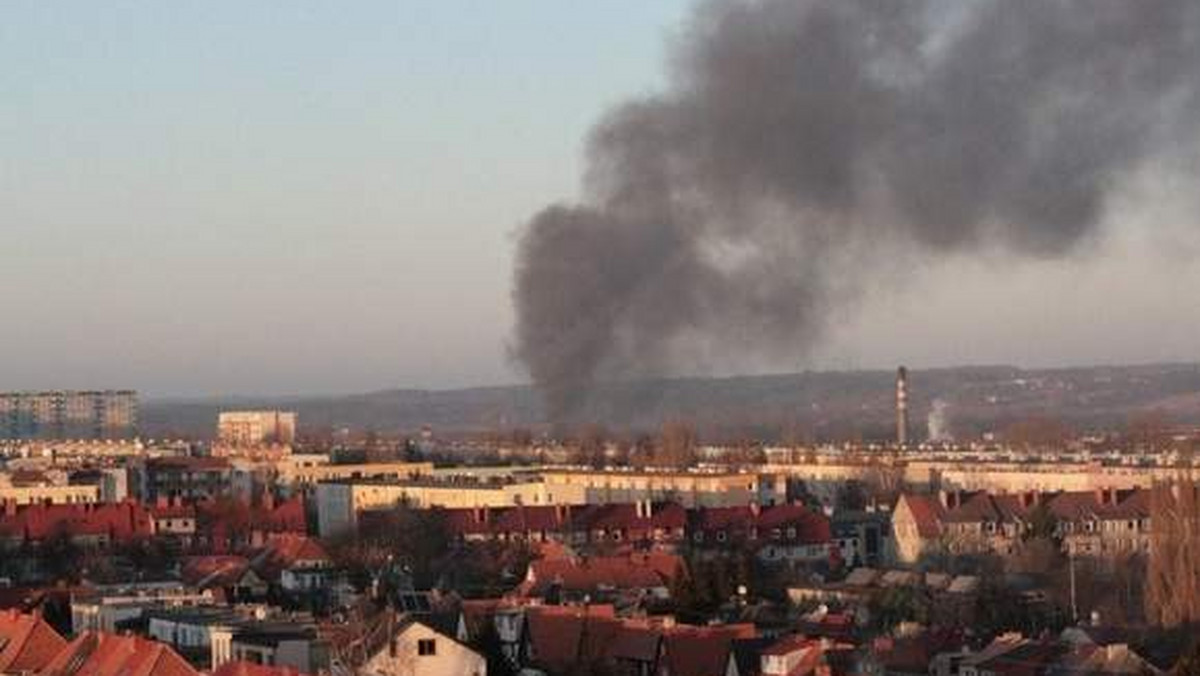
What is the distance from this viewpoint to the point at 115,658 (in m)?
16.3

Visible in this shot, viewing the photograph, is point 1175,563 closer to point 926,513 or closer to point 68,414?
point 926,513

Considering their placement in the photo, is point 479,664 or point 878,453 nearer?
point 479,664

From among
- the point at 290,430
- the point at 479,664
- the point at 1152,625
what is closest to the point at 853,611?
the point at 1152,625

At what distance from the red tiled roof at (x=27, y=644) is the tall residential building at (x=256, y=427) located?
6487cm

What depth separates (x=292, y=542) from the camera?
30.3 metres

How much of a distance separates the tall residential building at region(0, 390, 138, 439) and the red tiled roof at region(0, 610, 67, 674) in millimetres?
88489

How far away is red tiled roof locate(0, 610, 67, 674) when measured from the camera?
691 inches

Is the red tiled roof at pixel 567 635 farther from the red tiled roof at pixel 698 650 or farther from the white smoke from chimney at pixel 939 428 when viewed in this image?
the white smoke from chimney at pixel 939 428

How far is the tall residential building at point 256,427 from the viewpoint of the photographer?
86312 millimetres

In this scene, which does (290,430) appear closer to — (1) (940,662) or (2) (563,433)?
(2) (563,433)

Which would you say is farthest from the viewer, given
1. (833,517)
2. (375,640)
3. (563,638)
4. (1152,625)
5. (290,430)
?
(290,430)

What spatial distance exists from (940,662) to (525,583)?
7.87m

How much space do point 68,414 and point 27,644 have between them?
3843 inches

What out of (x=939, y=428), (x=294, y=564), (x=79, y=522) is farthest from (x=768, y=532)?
(x=939, y=428)
